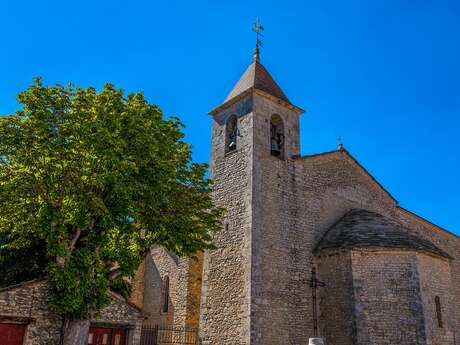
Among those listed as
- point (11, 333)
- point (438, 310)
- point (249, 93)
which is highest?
point (249, 93)

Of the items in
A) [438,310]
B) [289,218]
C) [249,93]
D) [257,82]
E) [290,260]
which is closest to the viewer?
[438,310]

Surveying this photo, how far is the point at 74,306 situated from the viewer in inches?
494

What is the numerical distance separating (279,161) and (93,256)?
9.53m

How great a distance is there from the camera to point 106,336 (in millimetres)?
15422

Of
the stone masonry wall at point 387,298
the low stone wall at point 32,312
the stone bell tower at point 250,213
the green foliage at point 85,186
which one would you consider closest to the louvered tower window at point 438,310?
the stone masonry wall at point 387,298

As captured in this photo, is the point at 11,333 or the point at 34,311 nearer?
the point at 11,333

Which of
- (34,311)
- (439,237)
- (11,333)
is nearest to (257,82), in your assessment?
(34,311)

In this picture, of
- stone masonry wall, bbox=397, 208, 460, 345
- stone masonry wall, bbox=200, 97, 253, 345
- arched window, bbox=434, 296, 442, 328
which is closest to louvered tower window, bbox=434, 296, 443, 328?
arched window, bbox=434, 296, 442, 328

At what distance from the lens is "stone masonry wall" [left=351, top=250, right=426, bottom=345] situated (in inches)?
617

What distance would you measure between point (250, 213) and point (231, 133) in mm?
4933

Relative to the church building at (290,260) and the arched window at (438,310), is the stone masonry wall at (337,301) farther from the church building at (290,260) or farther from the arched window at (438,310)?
the arched window at (438,310)

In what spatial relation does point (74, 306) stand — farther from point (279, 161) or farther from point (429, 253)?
point (429, 253)

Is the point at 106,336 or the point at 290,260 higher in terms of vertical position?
the point at 290,260

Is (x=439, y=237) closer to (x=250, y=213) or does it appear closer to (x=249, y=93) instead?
(x=250, y=213)
